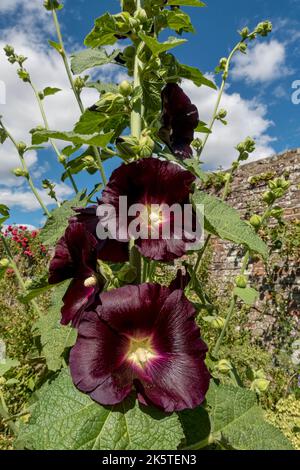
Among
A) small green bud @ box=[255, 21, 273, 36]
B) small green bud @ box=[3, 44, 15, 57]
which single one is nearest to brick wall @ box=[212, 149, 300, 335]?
small green bud @ box=[255, 21, 273, 36]

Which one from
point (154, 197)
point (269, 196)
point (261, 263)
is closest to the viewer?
point (154, 197)

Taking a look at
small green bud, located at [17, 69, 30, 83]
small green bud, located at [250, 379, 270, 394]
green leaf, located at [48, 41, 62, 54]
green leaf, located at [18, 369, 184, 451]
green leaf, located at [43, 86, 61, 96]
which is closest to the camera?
green leaf, located at [18, 369, 184, 451]

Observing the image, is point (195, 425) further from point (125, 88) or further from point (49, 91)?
→ point (49, 91)

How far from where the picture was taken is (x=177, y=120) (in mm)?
1011

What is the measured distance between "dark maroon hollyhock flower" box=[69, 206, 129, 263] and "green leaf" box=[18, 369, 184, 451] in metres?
0.28

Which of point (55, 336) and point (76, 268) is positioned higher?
point (76, 268)

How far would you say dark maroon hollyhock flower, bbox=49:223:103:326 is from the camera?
32.4 inches

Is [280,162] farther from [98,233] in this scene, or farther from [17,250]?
[17,250]

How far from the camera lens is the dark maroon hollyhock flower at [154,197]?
750 millimetres

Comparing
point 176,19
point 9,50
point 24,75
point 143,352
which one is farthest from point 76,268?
point 9,50

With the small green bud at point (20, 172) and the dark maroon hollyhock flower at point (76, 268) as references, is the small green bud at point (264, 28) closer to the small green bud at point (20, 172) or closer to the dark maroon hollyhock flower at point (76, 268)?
the small green bud at point (20, 172)

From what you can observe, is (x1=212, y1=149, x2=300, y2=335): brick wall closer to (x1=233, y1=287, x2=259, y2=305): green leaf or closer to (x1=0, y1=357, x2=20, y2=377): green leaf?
(x1=233, y1=287, x2=259, y2=305): green leaf

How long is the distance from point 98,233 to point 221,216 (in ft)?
0.85

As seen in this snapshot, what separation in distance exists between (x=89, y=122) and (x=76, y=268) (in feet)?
1.10
